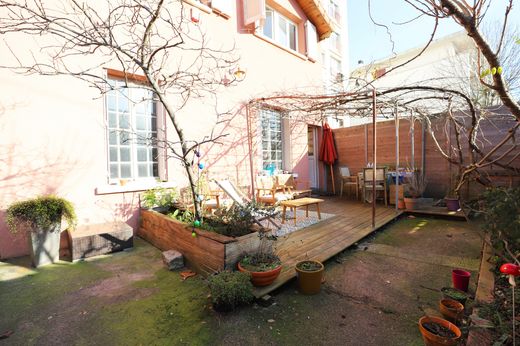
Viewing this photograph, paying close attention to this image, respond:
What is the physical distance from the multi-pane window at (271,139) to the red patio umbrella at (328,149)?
1.58m

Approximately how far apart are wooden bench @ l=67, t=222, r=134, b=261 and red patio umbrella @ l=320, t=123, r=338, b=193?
5.93 meters

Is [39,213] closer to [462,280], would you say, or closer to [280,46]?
[462,280]

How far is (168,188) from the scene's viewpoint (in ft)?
14.6

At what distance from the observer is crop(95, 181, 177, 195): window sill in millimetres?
3851

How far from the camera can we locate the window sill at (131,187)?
152 inches

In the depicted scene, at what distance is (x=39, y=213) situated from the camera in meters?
3.01

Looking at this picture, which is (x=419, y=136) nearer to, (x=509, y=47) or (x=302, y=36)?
(x=302, y=36)

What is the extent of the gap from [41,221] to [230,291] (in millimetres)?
2561

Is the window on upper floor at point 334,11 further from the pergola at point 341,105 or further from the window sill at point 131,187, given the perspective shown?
the window sill at point 131,187

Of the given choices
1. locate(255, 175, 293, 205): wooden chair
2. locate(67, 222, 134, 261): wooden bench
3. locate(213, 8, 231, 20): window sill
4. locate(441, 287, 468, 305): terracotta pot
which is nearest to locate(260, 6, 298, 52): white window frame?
locate(213, 8, 231, 20): window sill

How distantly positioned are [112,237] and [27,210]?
97 centimetres

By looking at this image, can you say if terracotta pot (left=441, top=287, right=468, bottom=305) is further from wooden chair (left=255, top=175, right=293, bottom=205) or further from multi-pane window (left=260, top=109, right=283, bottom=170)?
multi-pane window (left=260, top=109, right=283, bottom=170)

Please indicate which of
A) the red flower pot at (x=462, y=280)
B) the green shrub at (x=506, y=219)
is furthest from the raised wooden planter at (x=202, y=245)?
the green shrub at (x=506, y=219)

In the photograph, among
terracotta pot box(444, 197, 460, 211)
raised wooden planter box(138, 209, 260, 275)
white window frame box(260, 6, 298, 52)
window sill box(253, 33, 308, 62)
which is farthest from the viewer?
white window frame box(260, 6, 298, 52)
